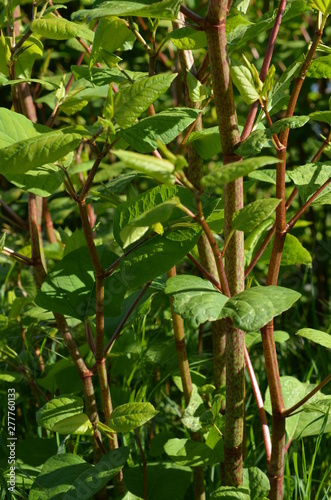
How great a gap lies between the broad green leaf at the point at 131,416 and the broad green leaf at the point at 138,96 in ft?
1.32

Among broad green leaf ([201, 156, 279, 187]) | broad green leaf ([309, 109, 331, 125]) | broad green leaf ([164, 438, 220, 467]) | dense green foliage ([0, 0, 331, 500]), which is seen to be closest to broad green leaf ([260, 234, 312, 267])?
dense green foliage ([0, 0, 331, 500])

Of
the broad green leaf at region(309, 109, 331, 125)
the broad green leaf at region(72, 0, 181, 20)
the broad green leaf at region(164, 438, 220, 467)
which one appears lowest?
the broad green leaf at region(164, 438, 220, 467)

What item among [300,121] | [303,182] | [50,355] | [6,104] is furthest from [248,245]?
[6,104]

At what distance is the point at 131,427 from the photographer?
2.92 ft

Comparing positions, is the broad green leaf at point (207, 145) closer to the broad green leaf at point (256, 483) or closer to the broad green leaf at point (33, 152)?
the broad green leaf at point (33, 152)

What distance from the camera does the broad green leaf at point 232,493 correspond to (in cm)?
93

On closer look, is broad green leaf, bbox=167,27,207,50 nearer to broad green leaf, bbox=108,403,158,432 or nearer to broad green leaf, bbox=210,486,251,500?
broad green leaf, bbox=108,403,158,432

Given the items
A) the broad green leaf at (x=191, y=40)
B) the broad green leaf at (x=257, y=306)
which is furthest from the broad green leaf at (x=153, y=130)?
the broad green leaf at (x=257, y=306)

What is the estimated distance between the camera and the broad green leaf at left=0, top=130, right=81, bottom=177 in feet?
2.38

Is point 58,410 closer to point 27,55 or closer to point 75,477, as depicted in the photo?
point 75,477

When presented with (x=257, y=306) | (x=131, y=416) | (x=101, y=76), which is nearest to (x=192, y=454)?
(x=131, y=416)

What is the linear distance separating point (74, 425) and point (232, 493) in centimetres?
26

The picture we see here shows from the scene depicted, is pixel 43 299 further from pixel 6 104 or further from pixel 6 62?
pixel 6 104

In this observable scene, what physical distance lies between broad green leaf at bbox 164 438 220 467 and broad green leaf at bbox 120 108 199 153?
51 cm
